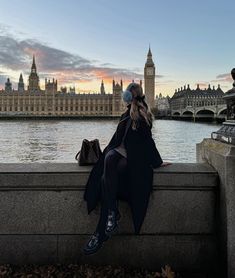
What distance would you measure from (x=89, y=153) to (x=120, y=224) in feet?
2.01

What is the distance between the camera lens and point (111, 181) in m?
2.75

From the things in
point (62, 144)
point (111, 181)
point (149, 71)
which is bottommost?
point (62, 144)

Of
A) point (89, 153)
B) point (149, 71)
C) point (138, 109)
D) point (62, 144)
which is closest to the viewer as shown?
point (138, 109)

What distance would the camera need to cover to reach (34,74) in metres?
154

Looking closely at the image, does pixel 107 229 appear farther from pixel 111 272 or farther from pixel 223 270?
pixel 223 270

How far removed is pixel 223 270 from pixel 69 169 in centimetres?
136

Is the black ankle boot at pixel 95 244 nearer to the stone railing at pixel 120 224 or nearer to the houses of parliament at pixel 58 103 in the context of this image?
the stone railing at pixel 120 224

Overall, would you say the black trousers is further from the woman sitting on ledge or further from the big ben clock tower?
the big ben clock tower

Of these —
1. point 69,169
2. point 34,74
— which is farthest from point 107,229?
point 34,74

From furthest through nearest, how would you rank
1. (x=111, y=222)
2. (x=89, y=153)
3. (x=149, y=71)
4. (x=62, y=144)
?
(x=149, y=71)
(x=62, y=144)
(x=89, y=153)
(x=111, y=222)

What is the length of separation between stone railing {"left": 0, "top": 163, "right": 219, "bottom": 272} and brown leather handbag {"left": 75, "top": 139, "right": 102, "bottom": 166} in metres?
0.11

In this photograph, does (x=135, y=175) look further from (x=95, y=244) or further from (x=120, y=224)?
(x=95, y=244)

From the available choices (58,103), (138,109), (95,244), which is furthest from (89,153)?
(58,103)

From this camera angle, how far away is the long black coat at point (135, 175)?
2787 mm
